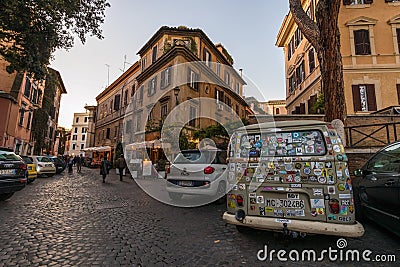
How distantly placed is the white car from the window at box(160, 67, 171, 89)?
15.0m

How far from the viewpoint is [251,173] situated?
371 centimetres

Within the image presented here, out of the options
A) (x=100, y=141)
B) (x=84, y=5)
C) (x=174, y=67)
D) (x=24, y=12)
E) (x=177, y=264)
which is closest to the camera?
(x=177, y=264)

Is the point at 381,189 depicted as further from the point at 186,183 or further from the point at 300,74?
the point at 300,74

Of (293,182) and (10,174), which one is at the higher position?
(293,182)

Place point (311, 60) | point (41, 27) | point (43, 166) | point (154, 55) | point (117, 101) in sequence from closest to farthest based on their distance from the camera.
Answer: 1. point (41, 27)
2. point (43, 166)
3. point (311, 60)
4. point (154, 55)
5. point (117, 101)

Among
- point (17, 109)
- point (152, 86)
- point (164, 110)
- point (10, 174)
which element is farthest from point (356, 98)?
point (17, 109)

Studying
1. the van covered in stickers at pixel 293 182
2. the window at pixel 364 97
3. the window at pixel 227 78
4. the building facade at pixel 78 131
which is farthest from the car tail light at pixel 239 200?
the building facade at pixel 78 131

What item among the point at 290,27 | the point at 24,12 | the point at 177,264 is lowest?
the point at 177,264

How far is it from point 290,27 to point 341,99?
57.5ft

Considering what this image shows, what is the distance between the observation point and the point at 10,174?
639cm

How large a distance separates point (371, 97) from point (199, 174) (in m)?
14.7

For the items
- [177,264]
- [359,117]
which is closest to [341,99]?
[359,117]

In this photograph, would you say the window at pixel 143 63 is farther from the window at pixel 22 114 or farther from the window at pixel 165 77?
the window at pixel 22 114

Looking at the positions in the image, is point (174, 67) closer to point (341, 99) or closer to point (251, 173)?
point (341, 99)
